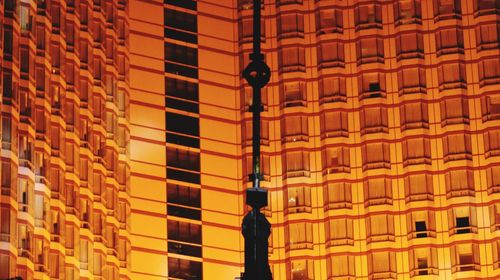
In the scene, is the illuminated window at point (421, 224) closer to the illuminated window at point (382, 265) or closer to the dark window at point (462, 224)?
the dark window at point (462, 224)

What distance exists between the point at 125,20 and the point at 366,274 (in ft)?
85.0

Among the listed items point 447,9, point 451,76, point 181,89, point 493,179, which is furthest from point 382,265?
point 181,89

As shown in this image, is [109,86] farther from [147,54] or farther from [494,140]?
[494,140]

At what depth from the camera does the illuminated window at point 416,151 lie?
110 meters

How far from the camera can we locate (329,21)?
11556 cm

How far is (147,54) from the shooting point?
372 feet

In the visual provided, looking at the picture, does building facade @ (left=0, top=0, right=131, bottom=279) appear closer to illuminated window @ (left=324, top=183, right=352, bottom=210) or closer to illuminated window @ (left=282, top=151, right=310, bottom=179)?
illuminated window @ (left=282, top=151, right=310, bottom=179)

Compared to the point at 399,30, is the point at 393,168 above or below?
below

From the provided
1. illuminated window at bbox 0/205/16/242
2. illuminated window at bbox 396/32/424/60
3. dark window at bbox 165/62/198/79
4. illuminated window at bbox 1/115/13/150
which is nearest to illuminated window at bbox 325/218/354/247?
illuminated window at bbox 396/32/424/60

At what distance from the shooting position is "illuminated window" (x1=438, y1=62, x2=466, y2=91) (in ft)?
365

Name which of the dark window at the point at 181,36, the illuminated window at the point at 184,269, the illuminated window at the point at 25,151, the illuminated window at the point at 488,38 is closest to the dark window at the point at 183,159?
the illuminated window at the point at 184,269

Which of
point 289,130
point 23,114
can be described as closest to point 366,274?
point 289,130

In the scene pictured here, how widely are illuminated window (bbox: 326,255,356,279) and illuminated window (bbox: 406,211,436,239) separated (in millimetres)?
4648

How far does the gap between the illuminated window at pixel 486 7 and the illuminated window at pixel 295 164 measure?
1624cm
